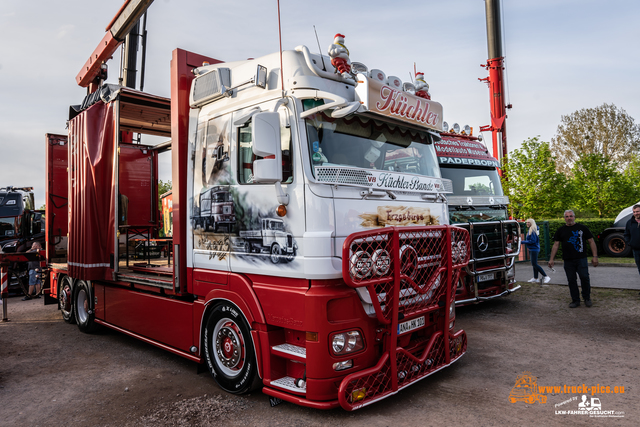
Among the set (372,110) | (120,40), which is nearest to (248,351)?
(372,110)

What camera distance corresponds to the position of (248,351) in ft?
13.3

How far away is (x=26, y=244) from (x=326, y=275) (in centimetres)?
1246

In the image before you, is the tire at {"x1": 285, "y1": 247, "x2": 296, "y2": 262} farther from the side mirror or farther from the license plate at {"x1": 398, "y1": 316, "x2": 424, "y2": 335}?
the license plate at {"x1": 398, "y1": 316, "x2": 424, "y2": 335}

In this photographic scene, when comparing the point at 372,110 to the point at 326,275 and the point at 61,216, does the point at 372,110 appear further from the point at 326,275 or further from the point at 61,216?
the point at 61,216

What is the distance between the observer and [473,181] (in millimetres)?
8445

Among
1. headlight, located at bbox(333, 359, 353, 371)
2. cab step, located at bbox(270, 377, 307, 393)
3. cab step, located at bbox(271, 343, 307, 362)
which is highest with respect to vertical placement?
cab step, located at bbox(271, 343, 307, 362)

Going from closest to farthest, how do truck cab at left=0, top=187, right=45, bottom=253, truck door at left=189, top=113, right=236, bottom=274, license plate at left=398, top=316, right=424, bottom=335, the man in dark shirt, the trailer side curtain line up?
1. license plate at left=398, top=316, right=424, bottom=335
2. truck door at left=189, top=113, right=236, bottom=274
3. the trailer side curtain
4. the man in dark shirt
5. truck cab at left=0, top=187, right=45, bottom=253

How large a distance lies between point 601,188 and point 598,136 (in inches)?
422

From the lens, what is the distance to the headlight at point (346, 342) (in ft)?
11.6

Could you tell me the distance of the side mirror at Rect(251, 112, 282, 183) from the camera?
363cm

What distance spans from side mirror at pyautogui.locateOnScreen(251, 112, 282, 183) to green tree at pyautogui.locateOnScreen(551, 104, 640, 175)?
3442 centimetres

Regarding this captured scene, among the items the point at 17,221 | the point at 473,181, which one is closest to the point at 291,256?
the point at 473,181

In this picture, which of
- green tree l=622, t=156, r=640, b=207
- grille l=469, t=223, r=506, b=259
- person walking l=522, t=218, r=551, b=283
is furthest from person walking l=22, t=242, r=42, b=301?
green tree l=622, t=156, r=640, b=207

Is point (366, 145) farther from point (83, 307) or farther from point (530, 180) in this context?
point (530, 180)
